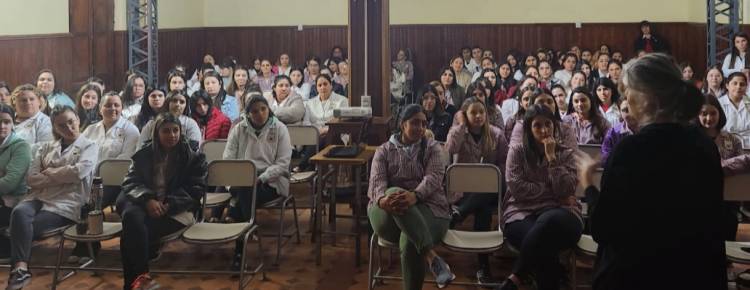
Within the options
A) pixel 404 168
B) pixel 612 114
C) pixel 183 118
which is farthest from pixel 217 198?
pixel 612 114

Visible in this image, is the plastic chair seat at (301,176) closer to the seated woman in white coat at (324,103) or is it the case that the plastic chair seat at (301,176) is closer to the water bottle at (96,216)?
the water bottle at (96,216)

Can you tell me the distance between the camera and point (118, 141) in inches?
217

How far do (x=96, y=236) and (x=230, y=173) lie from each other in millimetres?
894

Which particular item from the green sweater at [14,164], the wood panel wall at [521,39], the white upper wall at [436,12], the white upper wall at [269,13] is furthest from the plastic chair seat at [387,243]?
the white upper wall at [269,13]

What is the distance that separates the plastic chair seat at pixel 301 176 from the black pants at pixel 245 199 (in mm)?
437

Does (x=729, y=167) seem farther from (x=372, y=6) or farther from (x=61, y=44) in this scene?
(x=61, y=44)

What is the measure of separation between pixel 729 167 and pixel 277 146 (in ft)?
9.96

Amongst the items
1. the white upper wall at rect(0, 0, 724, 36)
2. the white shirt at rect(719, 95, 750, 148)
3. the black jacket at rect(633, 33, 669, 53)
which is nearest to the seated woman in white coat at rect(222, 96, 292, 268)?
the white shirt at rect(719, 95, 750, 148)

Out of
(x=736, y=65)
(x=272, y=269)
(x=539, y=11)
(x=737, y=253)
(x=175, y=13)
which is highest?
(x=539, y=11)

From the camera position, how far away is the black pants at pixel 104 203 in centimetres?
507

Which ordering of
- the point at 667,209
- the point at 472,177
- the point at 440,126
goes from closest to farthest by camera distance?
the point at 667,209, the point at 472,177, the point at 440,126

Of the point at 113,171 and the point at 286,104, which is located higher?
the point at 286,104

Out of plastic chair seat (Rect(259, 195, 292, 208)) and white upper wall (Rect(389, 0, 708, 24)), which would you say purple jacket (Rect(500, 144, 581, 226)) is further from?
white upper wall (Rect(389, 0, 708, 24))

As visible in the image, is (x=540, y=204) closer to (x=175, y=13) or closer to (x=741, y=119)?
(x=741, y=119)
